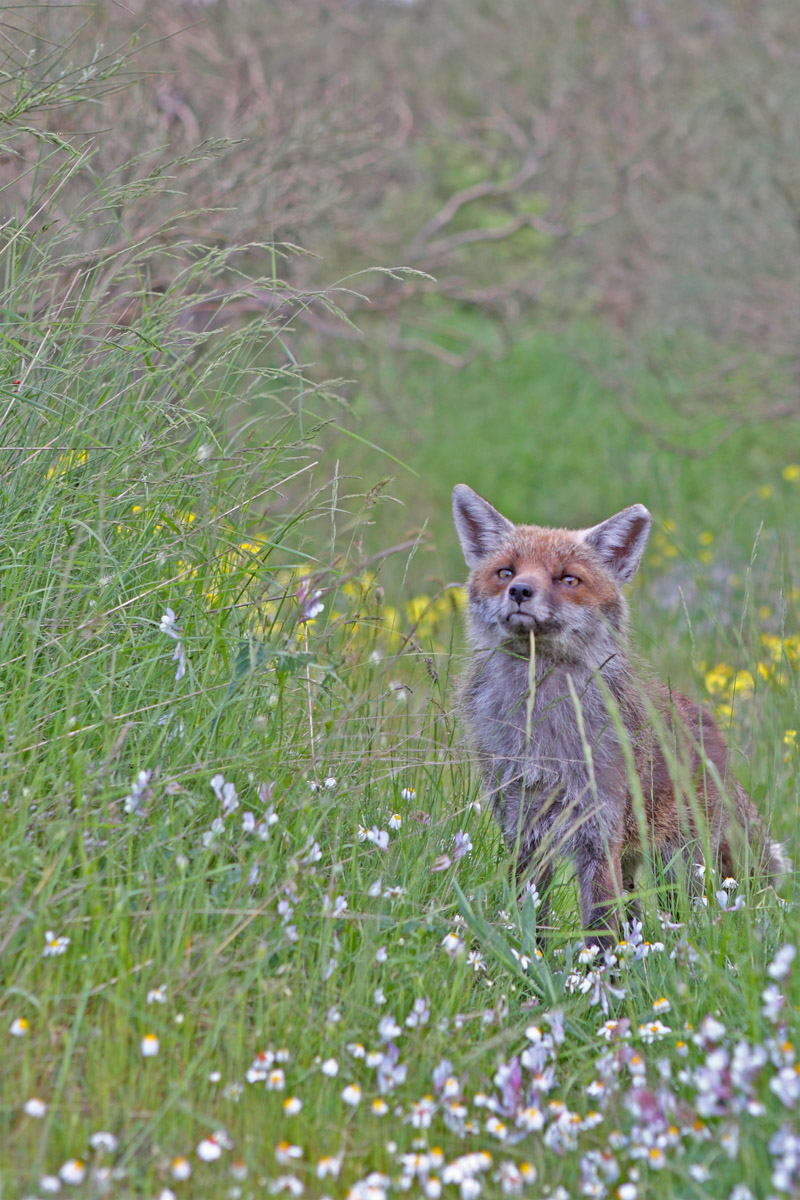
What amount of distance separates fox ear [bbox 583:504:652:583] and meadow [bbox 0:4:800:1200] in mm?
626

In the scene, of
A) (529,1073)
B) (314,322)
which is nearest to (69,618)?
(529,1073)

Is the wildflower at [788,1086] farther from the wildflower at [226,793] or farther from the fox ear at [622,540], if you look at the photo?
the fox ear at [622,540]

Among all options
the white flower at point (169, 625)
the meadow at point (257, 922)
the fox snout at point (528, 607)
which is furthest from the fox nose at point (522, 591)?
the white flower at point (169, 625)

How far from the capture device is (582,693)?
4.55 m

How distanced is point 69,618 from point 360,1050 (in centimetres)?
160

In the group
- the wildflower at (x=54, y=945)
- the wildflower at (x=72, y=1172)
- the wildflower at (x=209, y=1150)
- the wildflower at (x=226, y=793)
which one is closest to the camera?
the wildflower at (x=72, y=1172)

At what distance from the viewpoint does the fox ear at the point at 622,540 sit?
4738 millimetres

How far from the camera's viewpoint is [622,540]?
4.82 m

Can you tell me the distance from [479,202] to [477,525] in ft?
22.1

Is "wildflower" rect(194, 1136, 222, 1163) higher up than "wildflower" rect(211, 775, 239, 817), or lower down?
lower down

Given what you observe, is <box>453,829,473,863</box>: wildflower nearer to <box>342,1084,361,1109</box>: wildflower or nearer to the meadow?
the meadow

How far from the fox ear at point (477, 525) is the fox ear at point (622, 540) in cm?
38

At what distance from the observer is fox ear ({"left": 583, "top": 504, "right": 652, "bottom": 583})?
474 centimetres

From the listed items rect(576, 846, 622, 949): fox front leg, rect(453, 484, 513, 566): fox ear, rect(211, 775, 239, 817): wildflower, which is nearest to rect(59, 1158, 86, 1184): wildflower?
rect(211, 775, 239, 817): wildflower
